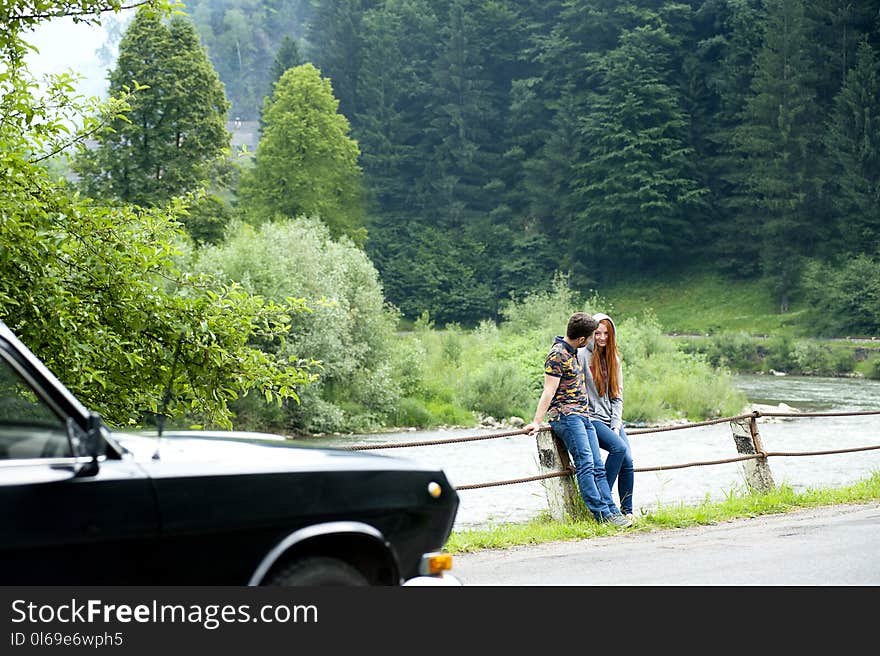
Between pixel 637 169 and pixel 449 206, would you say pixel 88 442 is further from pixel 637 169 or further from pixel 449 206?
pixel 449 206

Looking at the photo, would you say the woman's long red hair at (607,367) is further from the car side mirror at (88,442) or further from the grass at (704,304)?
the grass at (704,304)

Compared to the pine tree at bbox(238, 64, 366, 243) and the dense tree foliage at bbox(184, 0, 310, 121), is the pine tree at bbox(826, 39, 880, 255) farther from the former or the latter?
the dense tree foliage at bbox(184, 0, 310, 121)

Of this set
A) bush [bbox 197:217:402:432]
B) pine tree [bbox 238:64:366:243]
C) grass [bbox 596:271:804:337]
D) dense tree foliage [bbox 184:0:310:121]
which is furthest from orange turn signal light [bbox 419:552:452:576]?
dense tree foliage [bbox 184:0:310:121]

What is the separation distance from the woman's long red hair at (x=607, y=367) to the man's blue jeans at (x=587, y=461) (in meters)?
0.43

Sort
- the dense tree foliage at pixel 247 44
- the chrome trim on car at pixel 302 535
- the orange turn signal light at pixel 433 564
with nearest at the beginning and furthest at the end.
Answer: the chrome trim on car at pixel 302 535, the orange turn signal light at pixel 433 564, the dense tree foliage at pixel 247 44

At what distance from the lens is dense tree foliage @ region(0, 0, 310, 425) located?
9531mm

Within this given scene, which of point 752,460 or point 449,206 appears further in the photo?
point 449,206

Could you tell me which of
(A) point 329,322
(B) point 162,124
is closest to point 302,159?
(B) point 162,124

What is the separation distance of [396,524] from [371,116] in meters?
102

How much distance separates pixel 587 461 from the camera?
10.5 metres

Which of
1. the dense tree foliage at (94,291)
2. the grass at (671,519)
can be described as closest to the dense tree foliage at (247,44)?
the grass at (671,519)

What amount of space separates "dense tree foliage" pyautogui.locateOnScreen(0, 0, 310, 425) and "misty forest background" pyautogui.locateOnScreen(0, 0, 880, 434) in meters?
0.03

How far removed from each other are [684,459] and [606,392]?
62.7ft

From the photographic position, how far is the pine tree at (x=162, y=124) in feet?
167
